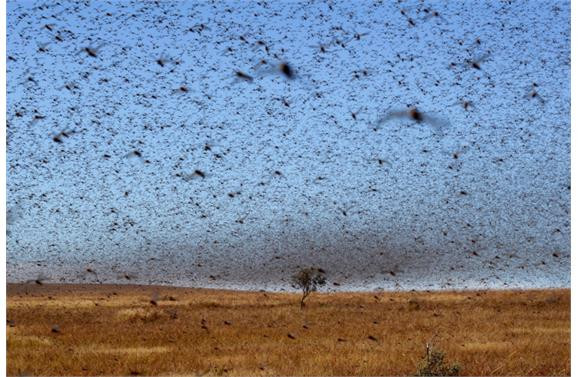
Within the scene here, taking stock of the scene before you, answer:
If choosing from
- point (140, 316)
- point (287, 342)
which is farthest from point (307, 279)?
point (287, 342)

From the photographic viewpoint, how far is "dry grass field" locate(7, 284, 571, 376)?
18250 millimetres

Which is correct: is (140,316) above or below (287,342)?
above

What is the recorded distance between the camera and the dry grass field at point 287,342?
18.2 metres

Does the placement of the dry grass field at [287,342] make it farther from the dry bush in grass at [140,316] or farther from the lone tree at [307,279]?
the lone tree at [307,279]

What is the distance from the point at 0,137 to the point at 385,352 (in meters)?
12.7

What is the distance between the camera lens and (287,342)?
24188 mm

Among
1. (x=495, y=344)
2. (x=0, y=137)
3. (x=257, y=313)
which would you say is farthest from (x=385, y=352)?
(x=257, y=313)

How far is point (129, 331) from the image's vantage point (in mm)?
27266

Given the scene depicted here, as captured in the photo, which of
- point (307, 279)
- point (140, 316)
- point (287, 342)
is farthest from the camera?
point (307, 279)

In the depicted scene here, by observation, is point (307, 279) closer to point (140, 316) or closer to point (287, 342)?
point (140, 316)

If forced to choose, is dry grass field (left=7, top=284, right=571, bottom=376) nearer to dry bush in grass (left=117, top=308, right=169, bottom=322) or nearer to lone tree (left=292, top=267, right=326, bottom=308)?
dry bush in grass (left=117, top=308, right=169, bottom=322)

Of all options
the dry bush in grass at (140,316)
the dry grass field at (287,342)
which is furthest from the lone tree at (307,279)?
the dry bush in grass at (140,316)

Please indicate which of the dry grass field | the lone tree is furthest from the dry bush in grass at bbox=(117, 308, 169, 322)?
the lone tree
